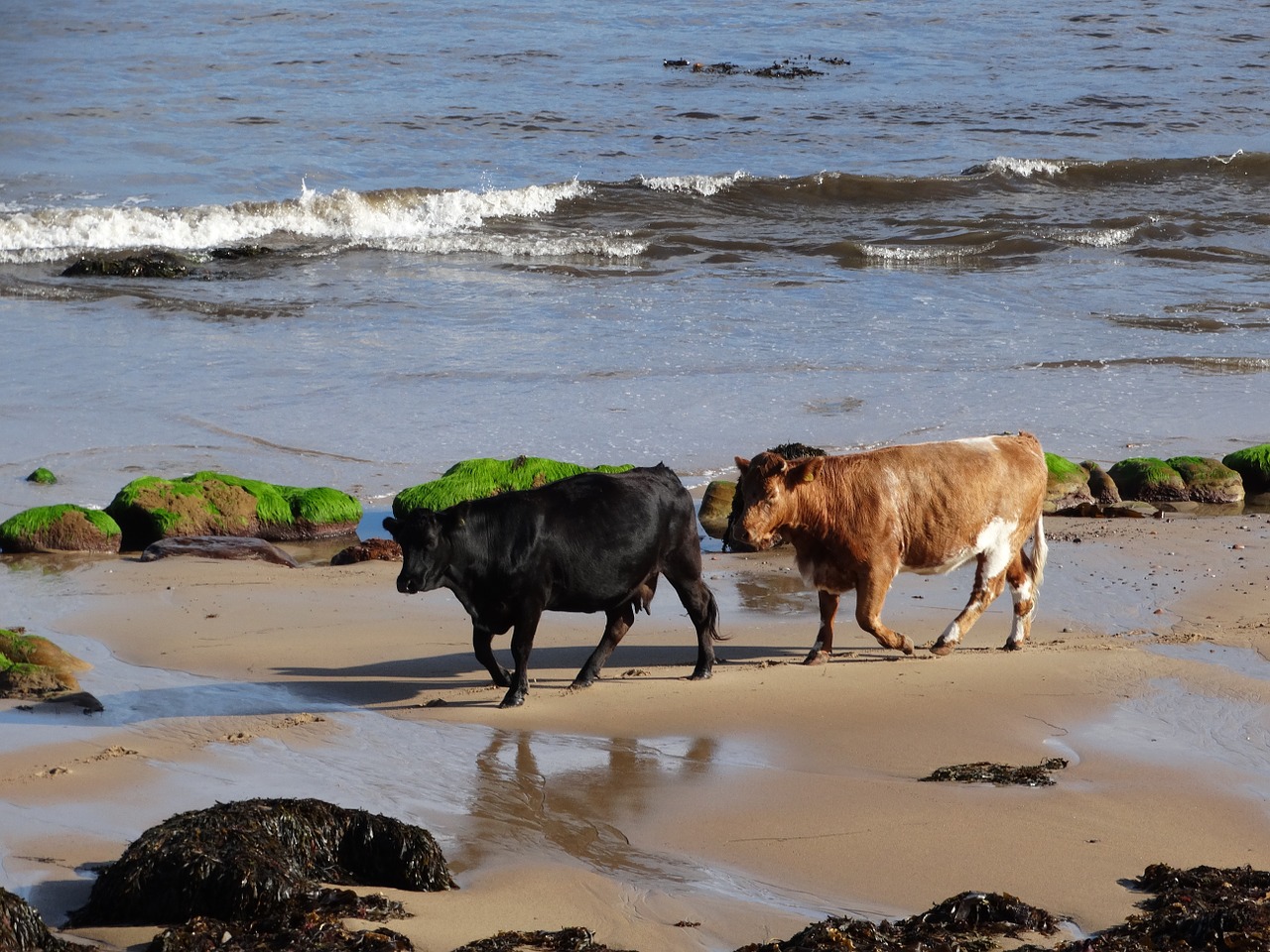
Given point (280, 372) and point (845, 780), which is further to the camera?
point (280, 372)

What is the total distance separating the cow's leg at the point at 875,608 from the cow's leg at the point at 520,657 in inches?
75.3

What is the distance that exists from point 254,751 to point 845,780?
2833mm

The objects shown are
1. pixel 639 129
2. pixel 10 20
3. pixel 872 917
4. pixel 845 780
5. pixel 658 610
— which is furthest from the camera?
pixel 10 20

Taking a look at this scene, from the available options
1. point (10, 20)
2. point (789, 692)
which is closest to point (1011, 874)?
point (789, 692)

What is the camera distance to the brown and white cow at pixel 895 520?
8.83 m

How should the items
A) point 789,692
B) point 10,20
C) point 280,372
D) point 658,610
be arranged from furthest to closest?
point 10,20
point 280,372
point 658,610
point 789,692

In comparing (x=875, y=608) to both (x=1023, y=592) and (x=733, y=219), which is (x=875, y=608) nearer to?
(x=1023, y=592)

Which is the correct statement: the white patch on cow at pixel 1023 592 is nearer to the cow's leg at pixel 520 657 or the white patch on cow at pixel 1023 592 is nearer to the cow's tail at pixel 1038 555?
the cow's tail at pixel 1038 555

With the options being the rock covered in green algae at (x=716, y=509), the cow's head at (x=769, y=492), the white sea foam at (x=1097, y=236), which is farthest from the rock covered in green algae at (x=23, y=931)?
the white sea foam at (x=1097, y=236)

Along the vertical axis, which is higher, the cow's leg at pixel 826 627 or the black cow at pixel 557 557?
the black cow at pixel 557 557

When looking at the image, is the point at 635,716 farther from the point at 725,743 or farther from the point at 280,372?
the point at 280,372

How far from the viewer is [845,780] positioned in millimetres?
7043

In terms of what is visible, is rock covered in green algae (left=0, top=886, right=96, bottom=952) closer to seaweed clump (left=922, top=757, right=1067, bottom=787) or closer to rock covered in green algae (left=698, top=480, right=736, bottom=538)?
seaweed clump (left=922, top=757, right=1067, bottom=787)

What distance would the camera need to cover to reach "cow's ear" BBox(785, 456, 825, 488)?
8.77 m
